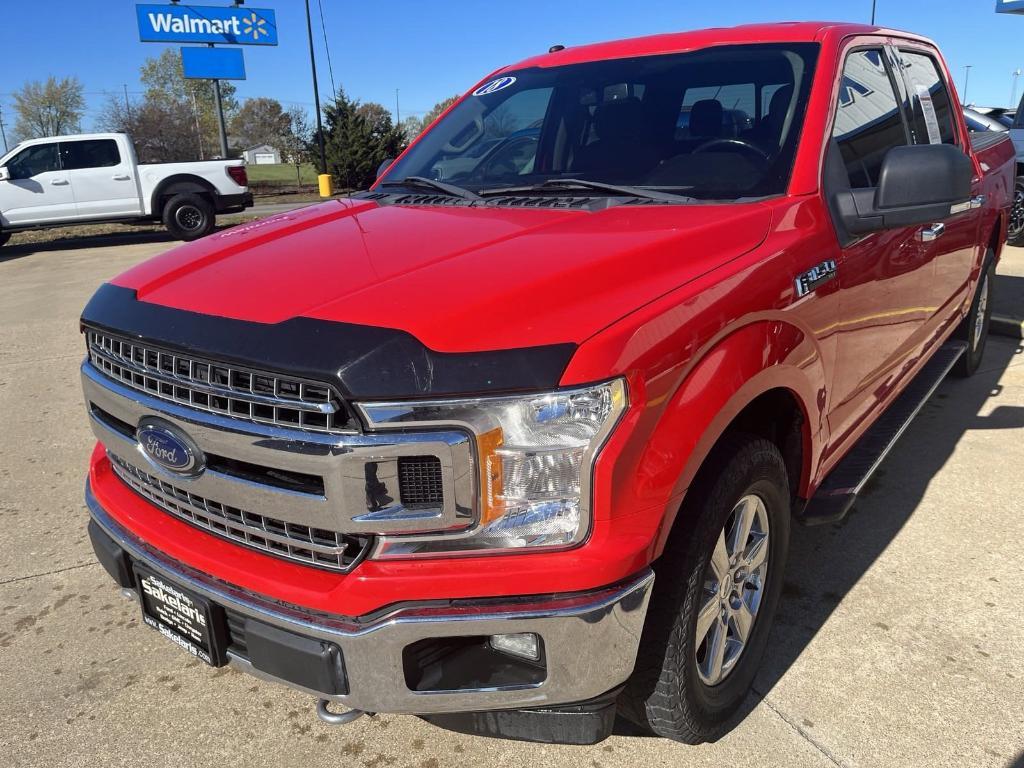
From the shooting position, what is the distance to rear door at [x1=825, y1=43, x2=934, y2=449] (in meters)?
2.54

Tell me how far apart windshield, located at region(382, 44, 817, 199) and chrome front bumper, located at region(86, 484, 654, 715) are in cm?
140

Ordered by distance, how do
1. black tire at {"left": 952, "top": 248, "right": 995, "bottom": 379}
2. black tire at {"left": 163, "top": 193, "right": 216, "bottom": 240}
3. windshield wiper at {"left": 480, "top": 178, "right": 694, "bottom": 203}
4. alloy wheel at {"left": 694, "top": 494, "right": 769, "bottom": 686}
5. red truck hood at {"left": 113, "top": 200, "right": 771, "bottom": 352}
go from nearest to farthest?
red truck hood at {"left": 113, "top": 200, "right": 771, "bottom": 352}
alloy wheel at {"left": 694, "top": 494, "right": 769, "bottom": 686}
windshield wiper at {"left": 480, "top": 178, "right": 694, "bottom": 203}
black tire at {"left": 952, "top": 248, "right": 995, "bottom": 379}
black tire at {"left": 163, "top": 193, "right": 216, "bottom": 240}

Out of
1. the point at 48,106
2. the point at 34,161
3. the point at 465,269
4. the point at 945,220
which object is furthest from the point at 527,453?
the point at 48,106

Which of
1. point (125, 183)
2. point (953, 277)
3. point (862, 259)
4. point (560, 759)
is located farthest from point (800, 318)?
point (125, 183)

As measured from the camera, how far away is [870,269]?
2.62 metres

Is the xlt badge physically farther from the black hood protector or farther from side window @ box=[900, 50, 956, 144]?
side window @ box=[900, 50, 956, 144]

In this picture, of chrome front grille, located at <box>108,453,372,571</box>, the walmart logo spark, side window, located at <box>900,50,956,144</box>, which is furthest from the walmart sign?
chrome front grille, located at <box>108,453,372,571</box>

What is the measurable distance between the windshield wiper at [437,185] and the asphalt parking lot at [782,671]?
1699 millimetres

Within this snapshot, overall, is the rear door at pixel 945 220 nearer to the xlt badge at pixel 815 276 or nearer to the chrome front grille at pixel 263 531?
the xlt badge at pixel 815 276

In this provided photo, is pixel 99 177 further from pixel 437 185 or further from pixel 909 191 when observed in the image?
pixel 909 191

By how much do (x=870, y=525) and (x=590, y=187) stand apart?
6.16 feet

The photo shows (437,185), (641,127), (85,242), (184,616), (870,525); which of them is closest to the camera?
(184,616)

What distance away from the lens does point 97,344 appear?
2197 millimetres

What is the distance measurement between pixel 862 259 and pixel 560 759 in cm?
175
